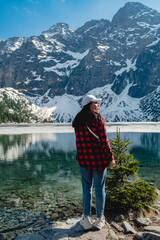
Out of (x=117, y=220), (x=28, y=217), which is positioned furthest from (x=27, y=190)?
(x=117, y=220)

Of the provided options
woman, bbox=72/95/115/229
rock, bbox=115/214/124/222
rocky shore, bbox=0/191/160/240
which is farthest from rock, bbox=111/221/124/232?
woman, bbox=72/95/115/229

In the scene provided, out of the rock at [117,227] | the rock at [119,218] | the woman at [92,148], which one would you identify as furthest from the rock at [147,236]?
the rock at [119,218]

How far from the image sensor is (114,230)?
5.45 meters

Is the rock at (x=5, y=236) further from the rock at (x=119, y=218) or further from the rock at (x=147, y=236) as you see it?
the rock at (x=147, y=236)

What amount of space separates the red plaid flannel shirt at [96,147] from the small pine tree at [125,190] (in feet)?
7.20

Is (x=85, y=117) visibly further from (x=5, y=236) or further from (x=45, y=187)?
A: (x=45, y=187)

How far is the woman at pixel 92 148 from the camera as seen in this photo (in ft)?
16.0

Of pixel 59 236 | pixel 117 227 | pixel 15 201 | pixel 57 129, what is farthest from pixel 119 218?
pixel 57 129

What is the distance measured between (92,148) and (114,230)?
2.41m

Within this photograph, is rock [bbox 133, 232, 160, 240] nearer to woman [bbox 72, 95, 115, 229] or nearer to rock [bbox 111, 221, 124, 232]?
rock [bbox 111, 221, 124, 232]

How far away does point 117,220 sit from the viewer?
607 cm

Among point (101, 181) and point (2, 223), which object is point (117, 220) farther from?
point (2, 223)

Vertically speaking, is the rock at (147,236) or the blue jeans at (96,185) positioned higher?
the blue jeans at (96,185)

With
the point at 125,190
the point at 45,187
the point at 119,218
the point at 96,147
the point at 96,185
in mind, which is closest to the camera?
the point at 96,147
